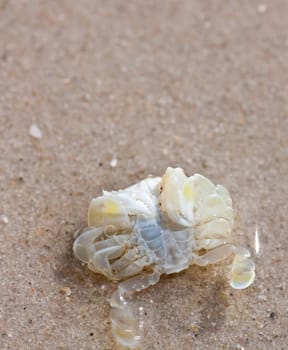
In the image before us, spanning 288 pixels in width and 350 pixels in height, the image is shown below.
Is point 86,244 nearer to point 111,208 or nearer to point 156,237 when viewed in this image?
point 111,208

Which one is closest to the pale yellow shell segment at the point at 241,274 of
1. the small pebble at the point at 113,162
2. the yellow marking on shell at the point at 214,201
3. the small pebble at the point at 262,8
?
the yellow marking on shell at the point at 214,201

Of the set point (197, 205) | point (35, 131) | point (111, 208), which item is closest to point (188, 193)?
point (197, 205)

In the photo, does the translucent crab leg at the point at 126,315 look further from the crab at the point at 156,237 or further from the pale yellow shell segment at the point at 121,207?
the pale yellow shell segment at the point at 121,207

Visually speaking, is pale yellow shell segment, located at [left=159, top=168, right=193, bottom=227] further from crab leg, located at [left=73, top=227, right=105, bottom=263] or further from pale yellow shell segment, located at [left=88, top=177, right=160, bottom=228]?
crab leg, located at [left=73, top=227, right=105, bottom=263]

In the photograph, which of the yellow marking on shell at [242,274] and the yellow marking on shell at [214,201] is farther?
the yellow marking on shell at [214,201]

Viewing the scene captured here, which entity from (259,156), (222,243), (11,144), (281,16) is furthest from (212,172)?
(281,16)

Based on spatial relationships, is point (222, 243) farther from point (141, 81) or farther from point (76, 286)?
point (141, 81)

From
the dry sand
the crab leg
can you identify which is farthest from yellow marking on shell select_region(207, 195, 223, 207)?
the crab leg
